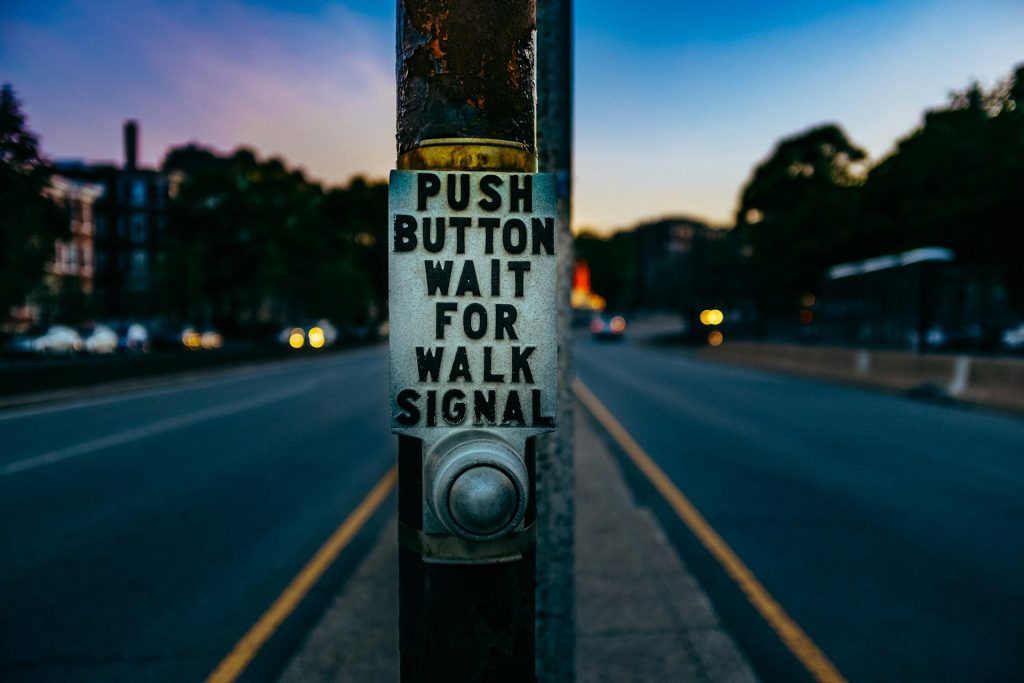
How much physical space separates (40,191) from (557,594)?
2.93 meters

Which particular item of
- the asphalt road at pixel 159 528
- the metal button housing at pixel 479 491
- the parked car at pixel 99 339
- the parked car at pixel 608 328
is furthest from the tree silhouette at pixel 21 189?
the parked car at pixel 608 328

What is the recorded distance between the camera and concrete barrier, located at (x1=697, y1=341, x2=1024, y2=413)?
49.2ft

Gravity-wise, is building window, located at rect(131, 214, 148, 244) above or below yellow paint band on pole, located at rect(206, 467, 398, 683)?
above

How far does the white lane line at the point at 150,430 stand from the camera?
961cm

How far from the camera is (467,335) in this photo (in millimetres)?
1392

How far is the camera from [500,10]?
143 centimetres

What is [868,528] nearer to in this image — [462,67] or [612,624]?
[612,624]

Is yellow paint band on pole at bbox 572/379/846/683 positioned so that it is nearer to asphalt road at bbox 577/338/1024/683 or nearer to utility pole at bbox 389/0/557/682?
asphalt road at bbox 577/338/1024/683

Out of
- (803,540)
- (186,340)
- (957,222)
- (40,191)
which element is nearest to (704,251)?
(957,222)

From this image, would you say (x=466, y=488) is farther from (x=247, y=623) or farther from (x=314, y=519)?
(x=314, y=519)

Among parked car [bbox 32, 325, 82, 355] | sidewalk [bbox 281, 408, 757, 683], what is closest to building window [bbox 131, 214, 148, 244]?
parked car [bbox 32, 325, 82, 355]

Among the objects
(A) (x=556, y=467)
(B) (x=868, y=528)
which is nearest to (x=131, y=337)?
(B) (x=868, y=528)

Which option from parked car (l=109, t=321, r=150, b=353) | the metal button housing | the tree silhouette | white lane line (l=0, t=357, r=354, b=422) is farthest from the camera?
parked car (l=109, t=321, r=150, b=353)

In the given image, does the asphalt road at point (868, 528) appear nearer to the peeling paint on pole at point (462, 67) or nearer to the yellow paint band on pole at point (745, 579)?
the yellow paint band on pole at point (745, 579)
